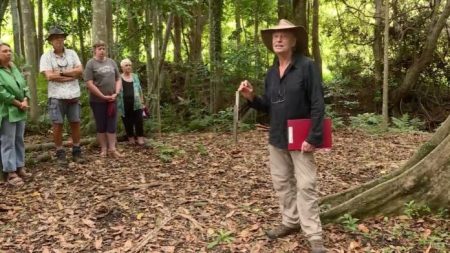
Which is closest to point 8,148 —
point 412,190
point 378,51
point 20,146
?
point 20,146

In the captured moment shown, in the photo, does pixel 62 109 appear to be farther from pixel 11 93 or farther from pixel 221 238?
pixel 221 238

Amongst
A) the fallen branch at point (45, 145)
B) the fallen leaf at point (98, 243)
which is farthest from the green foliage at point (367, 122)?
the fallen leaf at point (98, 243)

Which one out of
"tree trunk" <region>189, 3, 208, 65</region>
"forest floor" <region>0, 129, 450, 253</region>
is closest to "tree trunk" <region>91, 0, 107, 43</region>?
"forest floor" <region>0, 129, 450, 253</region>

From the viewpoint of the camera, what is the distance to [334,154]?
8.53 m

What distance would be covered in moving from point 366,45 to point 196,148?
1081 centimetres

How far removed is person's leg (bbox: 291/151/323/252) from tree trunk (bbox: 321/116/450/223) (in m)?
0.60

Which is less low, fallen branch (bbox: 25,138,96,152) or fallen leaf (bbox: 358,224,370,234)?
fallen branch (bbox: 25,138,96,152)

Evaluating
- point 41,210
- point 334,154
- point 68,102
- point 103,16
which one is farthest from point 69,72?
point 334,154

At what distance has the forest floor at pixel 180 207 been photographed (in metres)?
4.64

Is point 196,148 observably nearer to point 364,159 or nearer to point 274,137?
point 364,159

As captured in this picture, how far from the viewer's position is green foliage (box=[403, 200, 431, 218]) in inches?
185

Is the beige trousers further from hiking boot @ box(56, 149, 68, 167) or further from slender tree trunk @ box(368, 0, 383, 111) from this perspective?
slender tree trunk @ box(368, 0, 383, 111)

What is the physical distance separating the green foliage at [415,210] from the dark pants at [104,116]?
4994mm

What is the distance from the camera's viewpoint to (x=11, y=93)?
6.57 m
